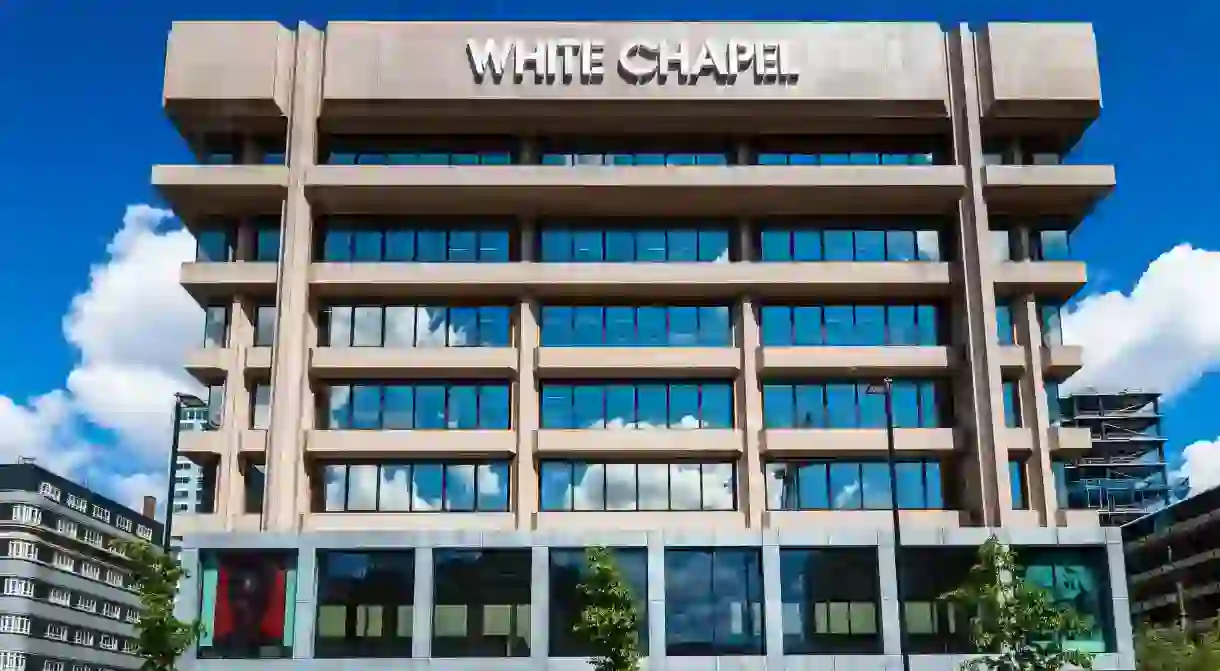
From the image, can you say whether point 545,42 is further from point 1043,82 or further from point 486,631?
point 486,631

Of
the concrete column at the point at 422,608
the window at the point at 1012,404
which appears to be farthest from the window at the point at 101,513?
the window at the point at 1012,404

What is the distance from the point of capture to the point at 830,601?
42156 millimetres

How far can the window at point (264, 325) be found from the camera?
4678 cm

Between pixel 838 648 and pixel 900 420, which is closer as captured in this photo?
pixel 838 648

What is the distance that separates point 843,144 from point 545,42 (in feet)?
41.9

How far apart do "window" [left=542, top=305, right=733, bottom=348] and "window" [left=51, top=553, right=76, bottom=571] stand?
81306mm

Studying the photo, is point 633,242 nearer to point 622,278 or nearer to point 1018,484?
point 622,278

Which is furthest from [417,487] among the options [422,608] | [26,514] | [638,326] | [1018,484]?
[26,514]

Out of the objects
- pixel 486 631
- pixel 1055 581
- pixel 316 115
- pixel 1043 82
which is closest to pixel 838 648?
pixel 1055 581

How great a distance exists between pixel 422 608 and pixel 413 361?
948cm

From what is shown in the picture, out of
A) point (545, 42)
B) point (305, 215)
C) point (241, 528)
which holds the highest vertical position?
point (545, 42)

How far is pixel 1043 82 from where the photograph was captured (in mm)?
47125

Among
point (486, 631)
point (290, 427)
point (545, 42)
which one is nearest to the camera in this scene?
point (486, 631)

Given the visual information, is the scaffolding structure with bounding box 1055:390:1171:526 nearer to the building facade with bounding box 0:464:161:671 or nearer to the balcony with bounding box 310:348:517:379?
the building facade with bounding box 0:464:161:671
